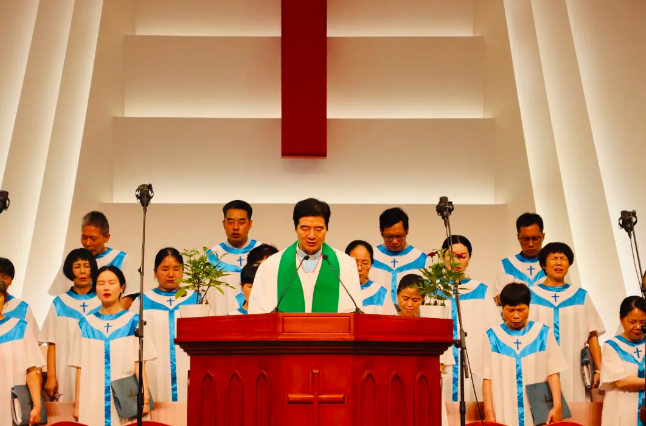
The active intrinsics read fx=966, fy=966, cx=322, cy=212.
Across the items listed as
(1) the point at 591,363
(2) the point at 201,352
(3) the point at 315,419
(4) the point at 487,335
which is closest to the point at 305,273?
(2) the point at 201,352

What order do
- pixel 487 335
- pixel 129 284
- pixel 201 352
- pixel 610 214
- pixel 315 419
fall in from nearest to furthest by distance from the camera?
pixel 315 419 < pixel 201 352 < pixel 487 335 < pixel 129 284 < pixel 610 214

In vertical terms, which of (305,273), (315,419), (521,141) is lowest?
(315,419)

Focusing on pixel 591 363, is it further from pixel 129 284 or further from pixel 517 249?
pixel 129 284

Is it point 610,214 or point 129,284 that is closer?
point 129,284

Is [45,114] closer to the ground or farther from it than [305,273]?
farther from it

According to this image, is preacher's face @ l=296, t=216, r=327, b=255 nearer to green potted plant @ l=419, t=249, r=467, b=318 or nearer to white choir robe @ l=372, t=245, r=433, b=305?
green potted plant @ l=419, t=249, r=467, b=318

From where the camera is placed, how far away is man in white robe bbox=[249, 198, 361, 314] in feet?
15.1

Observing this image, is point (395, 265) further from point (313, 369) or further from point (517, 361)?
point (313, 369)

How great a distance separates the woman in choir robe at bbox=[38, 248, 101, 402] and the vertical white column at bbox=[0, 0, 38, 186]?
2.10 meters

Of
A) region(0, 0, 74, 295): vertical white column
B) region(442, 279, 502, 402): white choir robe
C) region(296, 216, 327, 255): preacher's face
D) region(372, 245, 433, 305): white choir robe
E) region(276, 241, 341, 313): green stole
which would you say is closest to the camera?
region(296, 216, 327, 255): preacher's face

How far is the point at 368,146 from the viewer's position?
9305 millimetres

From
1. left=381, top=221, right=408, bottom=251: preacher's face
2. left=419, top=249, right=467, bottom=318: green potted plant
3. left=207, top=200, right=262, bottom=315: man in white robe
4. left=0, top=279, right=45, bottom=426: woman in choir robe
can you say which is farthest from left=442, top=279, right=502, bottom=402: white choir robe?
left=0, top=279, right=45, bottom=426: woman in choir robe

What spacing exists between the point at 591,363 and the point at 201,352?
11.4ft

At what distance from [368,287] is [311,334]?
3.13 m
